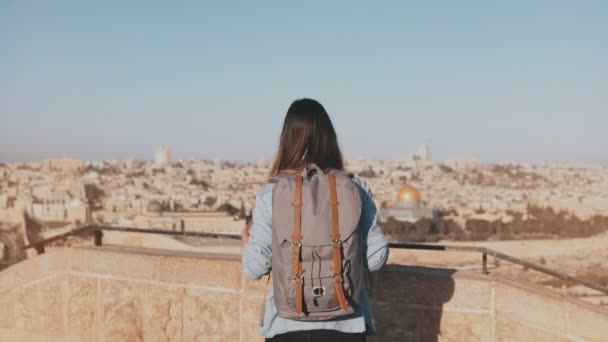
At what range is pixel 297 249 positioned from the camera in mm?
1932

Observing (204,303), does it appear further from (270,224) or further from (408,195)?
(408,195)

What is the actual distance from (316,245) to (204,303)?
6.34 feet

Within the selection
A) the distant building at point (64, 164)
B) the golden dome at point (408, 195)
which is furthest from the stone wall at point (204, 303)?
the distant building at point (64, 164)

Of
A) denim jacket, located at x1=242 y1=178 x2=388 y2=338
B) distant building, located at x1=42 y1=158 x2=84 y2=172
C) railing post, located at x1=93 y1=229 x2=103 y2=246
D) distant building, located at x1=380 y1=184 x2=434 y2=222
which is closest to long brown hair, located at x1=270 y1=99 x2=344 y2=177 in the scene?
denim jacket, located at x1=242 y1=178 x2=388 y2=338

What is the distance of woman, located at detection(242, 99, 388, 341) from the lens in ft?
6.75

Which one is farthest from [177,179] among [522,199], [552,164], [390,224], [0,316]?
[0,316]

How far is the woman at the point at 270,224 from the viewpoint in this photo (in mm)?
2057

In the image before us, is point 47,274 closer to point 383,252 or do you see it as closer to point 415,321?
point 415,321

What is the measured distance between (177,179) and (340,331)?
11684 centimetres

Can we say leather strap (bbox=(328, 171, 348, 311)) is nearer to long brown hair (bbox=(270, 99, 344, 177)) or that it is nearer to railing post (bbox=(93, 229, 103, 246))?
long brown hair (bbox=(270, 99, 344, 177))

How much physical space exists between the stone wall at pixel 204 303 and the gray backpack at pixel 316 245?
129 centimetres

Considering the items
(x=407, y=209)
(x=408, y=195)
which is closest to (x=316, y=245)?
(x=407, y=209)

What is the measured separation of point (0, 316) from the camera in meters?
4.34

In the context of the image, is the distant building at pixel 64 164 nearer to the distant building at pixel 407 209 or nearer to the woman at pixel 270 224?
the distant building at pixel 407 209
